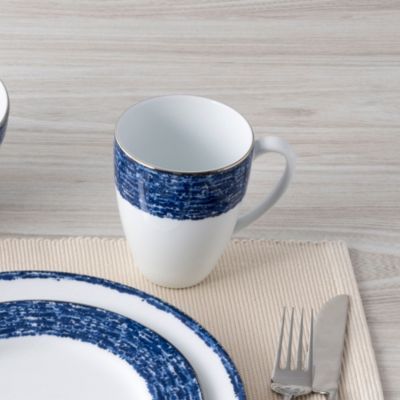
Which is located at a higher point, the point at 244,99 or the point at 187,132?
the point at 187,132

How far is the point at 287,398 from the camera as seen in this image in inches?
31.1

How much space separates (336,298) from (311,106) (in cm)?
35

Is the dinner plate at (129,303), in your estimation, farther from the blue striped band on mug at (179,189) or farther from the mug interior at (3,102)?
the mug interior at (3,102)

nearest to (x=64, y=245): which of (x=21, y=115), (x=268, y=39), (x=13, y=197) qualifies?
(x=13, y=197)

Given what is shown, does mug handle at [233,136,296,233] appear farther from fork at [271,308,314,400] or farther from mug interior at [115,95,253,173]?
fork at [271,308,314,400]

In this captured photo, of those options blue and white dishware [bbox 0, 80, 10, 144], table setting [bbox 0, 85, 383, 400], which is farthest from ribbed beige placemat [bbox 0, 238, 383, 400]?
blue and white dishware [bbox 0, 80, 10, 144]

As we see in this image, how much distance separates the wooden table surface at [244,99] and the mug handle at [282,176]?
71mm

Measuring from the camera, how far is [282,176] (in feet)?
3.00

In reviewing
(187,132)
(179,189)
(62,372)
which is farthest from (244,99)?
(62,372)

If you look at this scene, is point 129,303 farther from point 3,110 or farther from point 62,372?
point 3,110

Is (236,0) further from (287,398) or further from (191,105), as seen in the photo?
(287,398)

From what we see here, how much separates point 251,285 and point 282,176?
104mm

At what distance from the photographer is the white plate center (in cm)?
77

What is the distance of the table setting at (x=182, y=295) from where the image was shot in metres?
0.79
